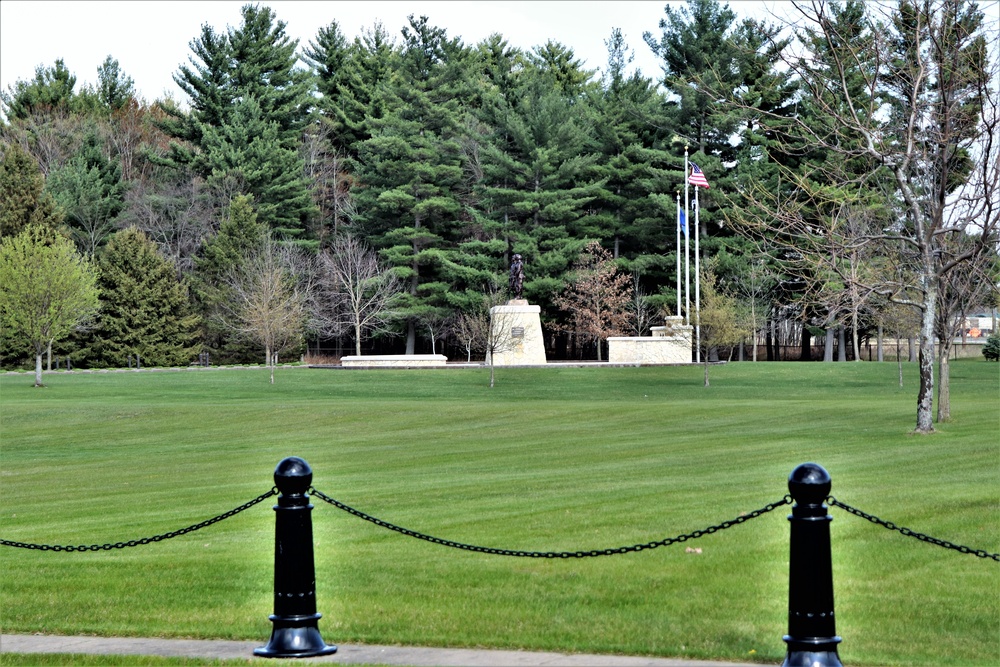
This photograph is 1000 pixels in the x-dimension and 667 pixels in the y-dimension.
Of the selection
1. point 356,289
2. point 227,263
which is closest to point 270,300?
point 227,263

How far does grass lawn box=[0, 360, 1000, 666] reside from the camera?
330 inches

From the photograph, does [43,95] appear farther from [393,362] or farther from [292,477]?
[292,477]

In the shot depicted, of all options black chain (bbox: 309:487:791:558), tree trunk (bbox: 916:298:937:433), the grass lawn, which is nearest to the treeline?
the grass lawn

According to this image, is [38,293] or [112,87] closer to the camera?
[38,293]

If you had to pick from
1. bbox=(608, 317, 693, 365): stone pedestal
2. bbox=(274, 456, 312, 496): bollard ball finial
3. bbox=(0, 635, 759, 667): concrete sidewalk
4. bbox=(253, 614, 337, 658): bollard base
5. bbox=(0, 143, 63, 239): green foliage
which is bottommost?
bbox=(0, 635, 759, 667): concrete sidewalk

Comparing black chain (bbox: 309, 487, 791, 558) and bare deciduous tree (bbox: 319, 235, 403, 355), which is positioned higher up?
bare deciduous tree (bbox: 319, 235, 403, 355)

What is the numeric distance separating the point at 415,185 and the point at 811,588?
66.6 meters

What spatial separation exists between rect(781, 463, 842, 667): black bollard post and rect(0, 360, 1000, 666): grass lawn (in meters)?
0.90

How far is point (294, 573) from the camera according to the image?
24.4 ft

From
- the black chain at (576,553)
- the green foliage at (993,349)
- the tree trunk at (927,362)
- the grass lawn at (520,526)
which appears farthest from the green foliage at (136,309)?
the black chain at (576,553)

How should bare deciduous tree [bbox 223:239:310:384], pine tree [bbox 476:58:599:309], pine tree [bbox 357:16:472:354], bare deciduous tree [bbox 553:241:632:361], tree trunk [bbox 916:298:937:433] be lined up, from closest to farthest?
tree trunk [bbox 916:298:937:433] → bare deciduous tree [bbox 223:239:310:384] → bare deciduous tree [bbox 553:241:632:361] → pine tree [bbox 476:58:599:309] → pine tree [bbox 357:16:472:354]

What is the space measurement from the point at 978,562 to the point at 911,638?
9.48 ft

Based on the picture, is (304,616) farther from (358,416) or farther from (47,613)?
(358,416)

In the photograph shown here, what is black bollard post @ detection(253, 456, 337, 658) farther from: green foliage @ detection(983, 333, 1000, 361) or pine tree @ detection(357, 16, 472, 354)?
green foliage @ detection(983, 333, 1000, 361)
